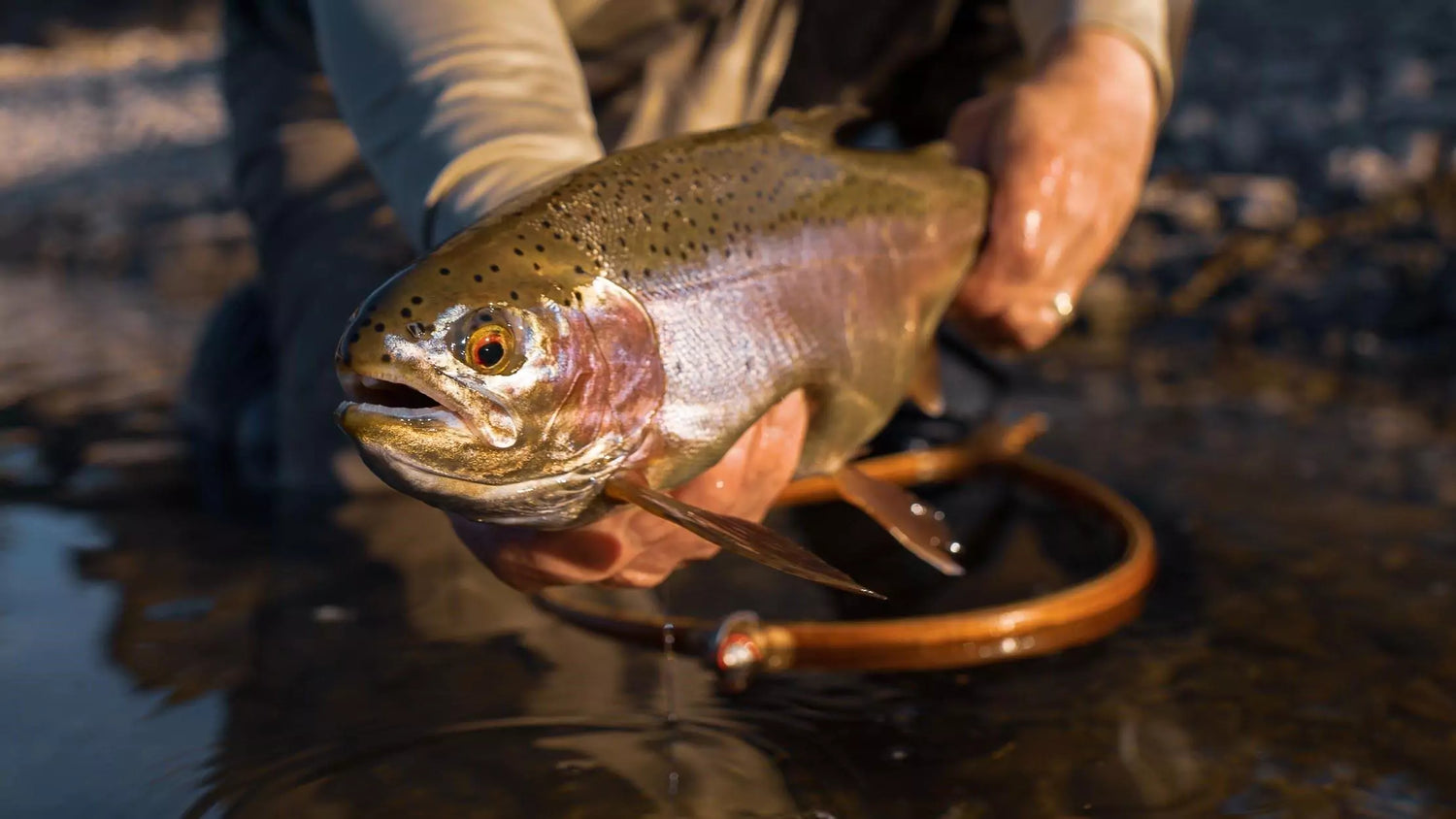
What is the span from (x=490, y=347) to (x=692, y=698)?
65cm

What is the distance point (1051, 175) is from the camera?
4.71 ft

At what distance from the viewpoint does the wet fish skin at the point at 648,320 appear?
0.89 meters

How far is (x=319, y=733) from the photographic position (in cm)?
135

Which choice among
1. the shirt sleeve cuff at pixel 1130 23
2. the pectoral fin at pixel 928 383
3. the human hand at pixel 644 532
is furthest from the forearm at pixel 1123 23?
the human hand at pixel 644 532

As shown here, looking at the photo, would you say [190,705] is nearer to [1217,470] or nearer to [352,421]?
[352,421]

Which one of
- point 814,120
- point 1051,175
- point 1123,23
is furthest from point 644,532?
point 1123,23

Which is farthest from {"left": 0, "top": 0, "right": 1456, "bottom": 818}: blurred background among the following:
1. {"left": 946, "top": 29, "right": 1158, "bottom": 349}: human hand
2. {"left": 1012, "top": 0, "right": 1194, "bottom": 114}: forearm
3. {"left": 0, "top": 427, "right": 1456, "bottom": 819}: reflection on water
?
{"left": 1012, "top": 0, "right": 1194, "bottom": 114}: forearm

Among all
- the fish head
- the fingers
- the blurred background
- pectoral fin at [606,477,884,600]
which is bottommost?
the blurred background

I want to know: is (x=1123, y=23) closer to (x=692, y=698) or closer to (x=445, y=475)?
(x=692, y=698)

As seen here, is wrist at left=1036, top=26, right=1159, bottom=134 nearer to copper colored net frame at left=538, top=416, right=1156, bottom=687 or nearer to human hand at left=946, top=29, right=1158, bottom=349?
human hand at left=946, top=29, right=1158, bottom=349

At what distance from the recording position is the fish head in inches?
34.6

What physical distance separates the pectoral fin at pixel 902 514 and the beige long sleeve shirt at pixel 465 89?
15.7 inches

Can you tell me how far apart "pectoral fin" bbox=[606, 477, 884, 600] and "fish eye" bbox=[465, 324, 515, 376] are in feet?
0.44

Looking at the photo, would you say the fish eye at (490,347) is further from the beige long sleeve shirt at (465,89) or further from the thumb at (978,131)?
the thumb at (978,131)
